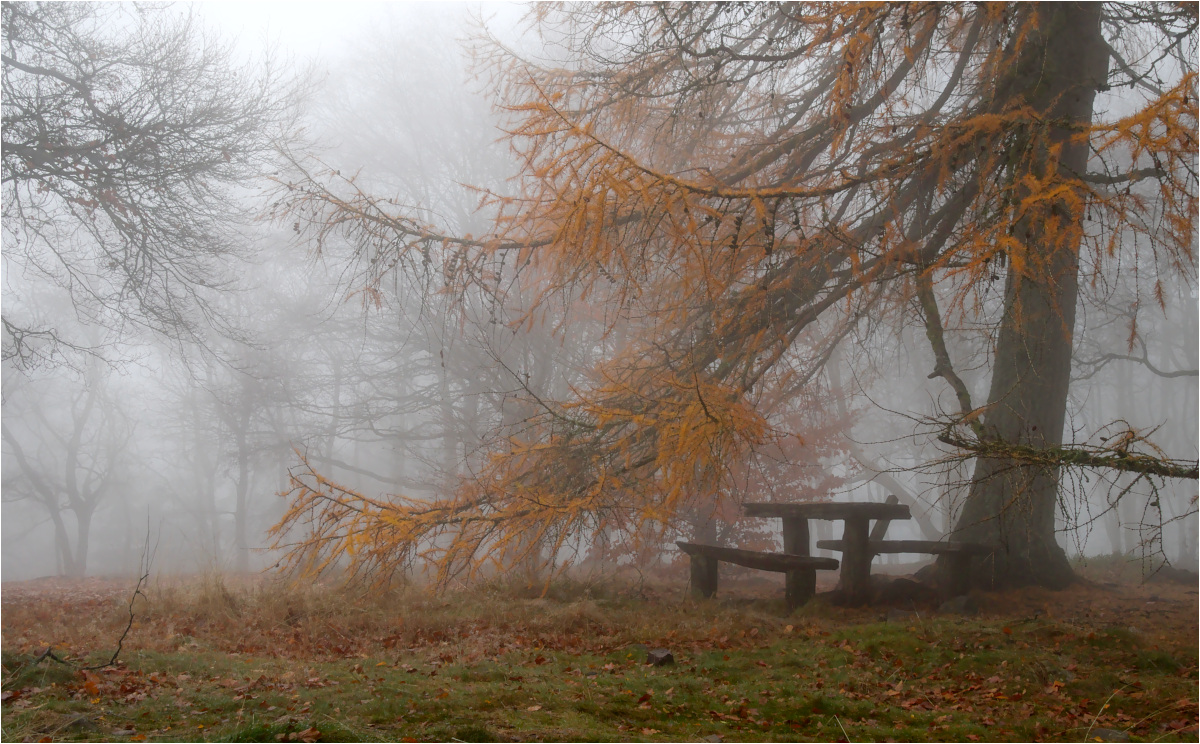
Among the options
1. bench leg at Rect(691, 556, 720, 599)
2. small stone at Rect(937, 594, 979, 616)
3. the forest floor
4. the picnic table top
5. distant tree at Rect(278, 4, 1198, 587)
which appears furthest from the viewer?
bench leg at Rect(691, 556, 720, 599)

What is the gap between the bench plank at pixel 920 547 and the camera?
811cm

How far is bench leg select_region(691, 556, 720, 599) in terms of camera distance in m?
9.58

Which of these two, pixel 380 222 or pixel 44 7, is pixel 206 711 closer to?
pixel 380 222

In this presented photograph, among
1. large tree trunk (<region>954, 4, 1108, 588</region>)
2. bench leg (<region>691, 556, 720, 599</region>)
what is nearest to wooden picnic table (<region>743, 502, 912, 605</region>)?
large tree trunk (<region>954, 4, 1108, 588</region>)

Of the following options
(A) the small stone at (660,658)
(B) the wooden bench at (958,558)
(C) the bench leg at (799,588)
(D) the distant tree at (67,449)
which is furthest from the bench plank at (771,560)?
(D) the distant tree at (67,449)

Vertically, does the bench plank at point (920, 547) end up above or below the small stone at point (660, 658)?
above

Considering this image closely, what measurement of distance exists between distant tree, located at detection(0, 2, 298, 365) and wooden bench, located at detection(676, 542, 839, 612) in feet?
24.2

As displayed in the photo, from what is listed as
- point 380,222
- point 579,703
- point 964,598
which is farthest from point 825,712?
point 380,222

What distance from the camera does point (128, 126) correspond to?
29.1 feet

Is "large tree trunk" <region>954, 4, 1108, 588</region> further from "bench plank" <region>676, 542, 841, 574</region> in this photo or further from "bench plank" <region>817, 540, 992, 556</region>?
"bench plank" <region>676, 542, 841, 574</region>

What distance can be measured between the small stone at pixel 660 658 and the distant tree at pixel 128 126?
7.52 meters

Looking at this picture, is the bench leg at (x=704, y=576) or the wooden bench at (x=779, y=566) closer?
the wooden bench at (x=779, y=566)

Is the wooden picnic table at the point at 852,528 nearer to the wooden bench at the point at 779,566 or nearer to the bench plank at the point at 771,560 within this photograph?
the wooden bench at the point at 779,566

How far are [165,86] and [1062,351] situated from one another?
1126cm
